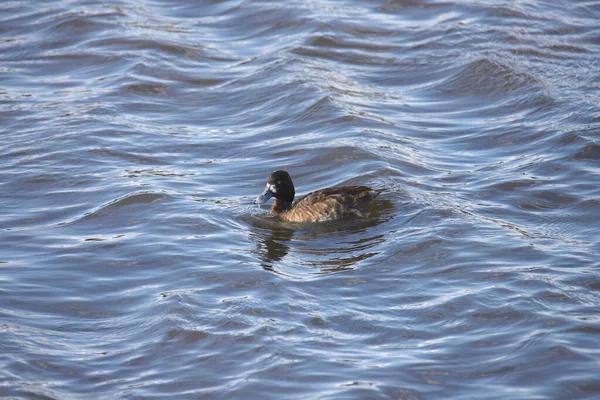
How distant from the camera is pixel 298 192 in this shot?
12250 mm

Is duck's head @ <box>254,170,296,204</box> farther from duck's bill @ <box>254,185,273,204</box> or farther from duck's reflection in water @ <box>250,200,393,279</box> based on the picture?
duck's reflection in water @ <box>250,200,393,279</box>

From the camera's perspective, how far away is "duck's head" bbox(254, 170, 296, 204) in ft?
36.8

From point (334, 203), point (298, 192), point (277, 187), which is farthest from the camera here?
point (298, 192)

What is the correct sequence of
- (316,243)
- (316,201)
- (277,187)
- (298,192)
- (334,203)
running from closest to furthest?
(316,243), (334,203), (316,201), (277,187), (298,192)

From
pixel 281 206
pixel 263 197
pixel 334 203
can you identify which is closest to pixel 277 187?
pixel 263 197

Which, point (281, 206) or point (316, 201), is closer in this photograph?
point (316, 201)

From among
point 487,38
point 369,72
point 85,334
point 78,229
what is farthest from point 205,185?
point 487,38

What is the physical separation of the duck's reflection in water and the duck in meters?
0.12

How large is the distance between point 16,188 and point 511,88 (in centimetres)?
765

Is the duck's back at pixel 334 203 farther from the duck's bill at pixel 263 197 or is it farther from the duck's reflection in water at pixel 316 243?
the duck's bill at pixel 263 197

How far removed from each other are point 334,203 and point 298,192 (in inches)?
59.2

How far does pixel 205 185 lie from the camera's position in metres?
12.0

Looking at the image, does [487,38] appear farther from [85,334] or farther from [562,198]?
[85,334]

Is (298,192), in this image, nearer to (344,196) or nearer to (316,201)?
(316,201)
